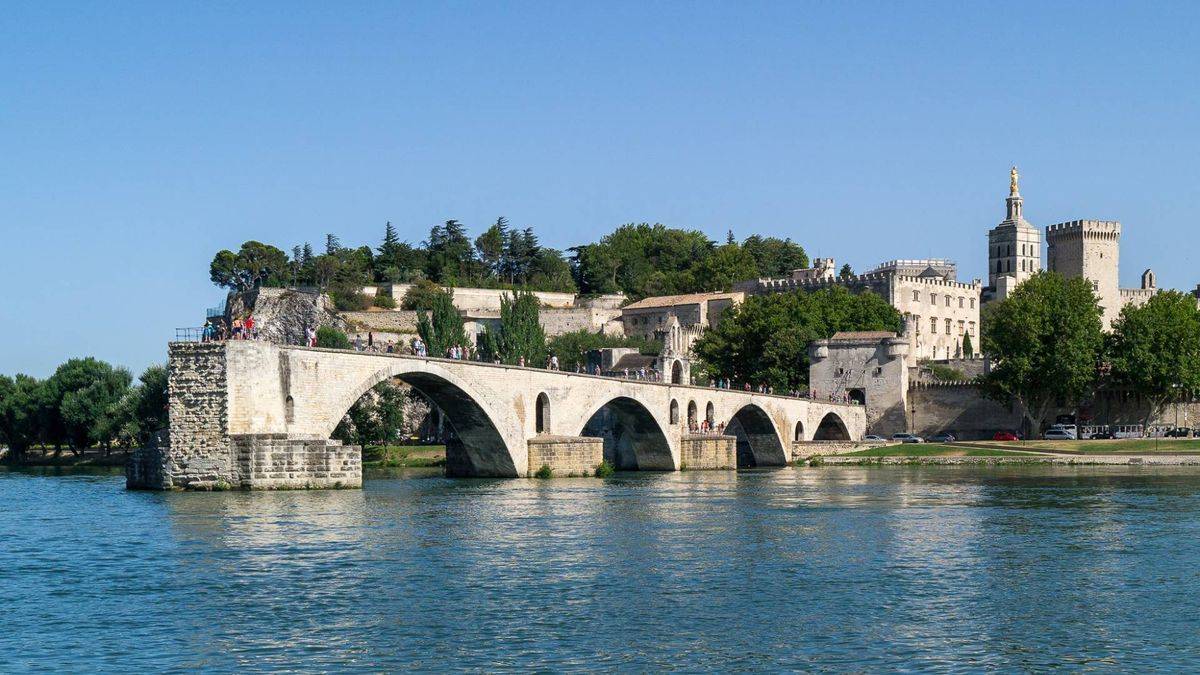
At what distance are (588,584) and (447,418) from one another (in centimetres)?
2906

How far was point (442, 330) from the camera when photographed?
8425 cm

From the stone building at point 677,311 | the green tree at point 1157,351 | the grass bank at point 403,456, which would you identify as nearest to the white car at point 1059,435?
the green tree at point 1157,351

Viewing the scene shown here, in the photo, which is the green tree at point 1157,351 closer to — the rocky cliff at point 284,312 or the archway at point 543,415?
the archway at point 543,415

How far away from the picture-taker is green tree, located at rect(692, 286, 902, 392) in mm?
92938

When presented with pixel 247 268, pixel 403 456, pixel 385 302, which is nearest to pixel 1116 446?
pixel 403 456

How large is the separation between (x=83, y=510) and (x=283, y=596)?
16447 millimetres

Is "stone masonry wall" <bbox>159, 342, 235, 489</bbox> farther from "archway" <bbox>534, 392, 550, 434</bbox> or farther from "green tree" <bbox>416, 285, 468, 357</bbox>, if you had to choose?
"green tree" <bbox>416, 285, 468, 357</bbox>

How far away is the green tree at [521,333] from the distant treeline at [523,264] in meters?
41.0

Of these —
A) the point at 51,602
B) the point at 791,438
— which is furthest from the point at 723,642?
the point at 791,438

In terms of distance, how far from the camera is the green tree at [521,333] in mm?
82688

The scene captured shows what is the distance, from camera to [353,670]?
17906 millimetres

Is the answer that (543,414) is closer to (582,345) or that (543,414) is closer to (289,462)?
(289,462)

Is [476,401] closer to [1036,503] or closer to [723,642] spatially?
[1036,503]

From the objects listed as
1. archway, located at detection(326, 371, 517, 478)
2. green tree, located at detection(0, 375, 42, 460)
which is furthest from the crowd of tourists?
green tree, located at detection(0, 375, 42, 460)
